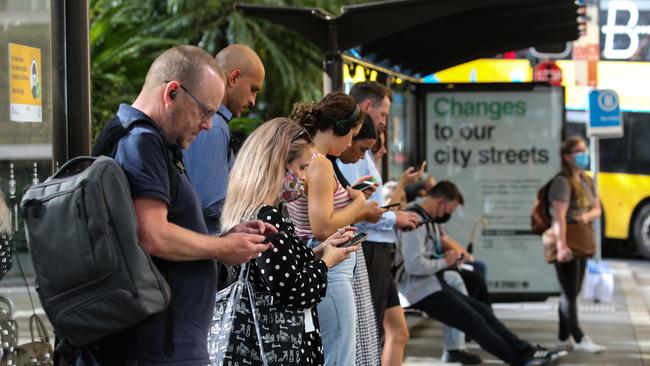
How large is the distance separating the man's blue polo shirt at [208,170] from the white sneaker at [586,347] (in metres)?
6.03

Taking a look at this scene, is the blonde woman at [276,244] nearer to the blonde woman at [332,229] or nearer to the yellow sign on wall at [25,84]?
the blonde woman at [332,229]

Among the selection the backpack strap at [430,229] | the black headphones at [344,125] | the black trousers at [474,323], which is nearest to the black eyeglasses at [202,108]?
the black headphones at [344,125]

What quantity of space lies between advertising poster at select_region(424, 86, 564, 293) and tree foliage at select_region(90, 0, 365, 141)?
205cm

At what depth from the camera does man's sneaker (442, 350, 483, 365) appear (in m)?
9.16

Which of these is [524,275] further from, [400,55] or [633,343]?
[400,55]

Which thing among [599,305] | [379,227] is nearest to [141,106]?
[379,227]

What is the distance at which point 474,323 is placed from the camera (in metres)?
8.41

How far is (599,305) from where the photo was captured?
550 inches

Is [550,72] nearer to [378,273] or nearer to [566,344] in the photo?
[566,344]

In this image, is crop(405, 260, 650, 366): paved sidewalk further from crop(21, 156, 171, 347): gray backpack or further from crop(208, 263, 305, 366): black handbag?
crop(21, 156, 171, 347): gray backpack

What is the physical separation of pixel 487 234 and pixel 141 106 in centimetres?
889

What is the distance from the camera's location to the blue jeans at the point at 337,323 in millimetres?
5059

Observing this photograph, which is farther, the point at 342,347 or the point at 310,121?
the point at 310,121

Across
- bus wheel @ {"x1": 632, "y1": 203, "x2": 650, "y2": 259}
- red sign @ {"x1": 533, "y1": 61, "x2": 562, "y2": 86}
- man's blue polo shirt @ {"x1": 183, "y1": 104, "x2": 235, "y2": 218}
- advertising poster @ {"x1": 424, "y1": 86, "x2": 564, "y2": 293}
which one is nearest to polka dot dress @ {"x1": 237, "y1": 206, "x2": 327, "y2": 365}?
man's blue polo shirt @ {"x1": 183, "y1": 104, "x2": 235, "y2": 218}
